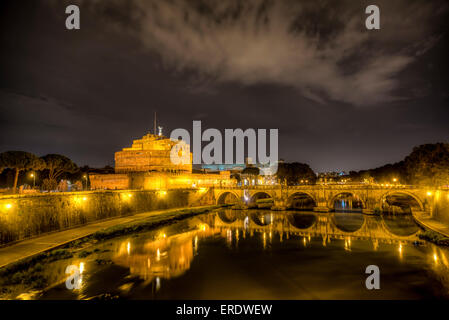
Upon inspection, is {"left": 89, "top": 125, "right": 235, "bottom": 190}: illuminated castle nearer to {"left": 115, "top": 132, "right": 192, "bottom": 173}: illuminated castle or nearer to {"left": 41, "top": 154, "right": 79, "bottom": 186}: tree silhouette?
{"left": 115, "top": 132, "right": 192, "bottom": 173}: illuminated castle

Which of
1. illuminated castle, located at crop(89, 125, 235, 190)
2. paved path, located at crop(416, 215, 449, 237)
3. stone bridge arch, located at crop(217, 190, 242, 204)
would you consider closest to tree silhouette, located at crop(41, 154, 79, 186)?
illuminated castle, located at crop(89, 125, 235, 190)

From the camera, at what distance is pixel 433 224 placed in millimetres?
29734

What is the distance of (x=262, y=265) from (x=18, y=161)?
32.9 meters

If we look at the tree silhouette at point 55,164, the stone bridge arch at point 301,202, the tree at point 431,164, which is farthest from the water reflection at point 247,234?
the tree silhouette at point 55,164

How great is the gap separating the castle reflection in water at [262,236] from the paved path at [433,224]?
151 centimetres

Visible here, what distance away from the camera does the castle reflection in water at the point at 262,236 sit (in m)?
20.5

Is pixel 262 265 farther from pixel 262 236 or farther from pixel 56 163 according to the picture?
pixel 56 163

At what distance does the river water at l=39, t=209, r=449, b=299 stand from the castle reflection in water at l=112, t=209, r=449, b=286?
93mm

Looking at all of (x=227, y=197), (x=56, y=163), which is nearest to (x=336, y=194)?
(x=227, y=197)

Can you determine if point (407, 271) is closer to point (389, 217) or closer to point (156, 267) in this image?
point (156, 267)

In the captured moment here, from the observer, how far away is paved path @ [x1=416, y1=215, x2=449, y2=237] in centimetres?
2616

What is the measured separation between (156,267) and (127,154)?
5370 centimetres

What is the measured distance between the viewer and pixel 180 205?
5388 centimetres
